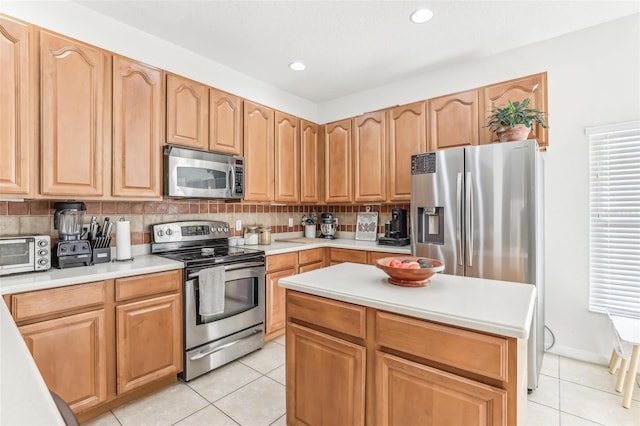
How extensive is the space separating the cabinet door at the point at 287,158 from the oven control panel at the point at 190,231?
0.69 meters

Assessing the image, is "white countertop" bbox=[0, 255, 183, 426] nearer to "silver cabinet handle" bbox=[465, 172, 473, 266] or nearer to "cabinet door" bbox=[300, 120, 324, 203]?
"silver cabinet handle" bbox=[465, 172, 473, 266]

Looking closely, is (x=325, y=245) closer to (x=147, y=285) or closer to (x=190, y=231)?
(x=190, y=231)

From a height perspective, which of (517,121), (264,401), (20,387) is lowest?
(264,401)

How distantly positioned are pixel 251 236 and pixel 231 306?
92 centimetres

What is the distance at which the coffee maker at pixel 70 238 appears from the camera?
199 centimetres

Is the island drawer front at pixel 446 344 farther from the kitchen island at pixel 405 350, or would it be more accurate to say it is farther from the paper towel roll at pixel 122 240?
the paper towel roll at pixel 122 240

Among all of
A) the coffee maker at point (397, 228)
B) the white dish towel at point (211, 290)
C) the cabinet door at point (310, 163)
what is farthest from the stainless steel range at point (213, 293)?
the coffee maker at point (397, 228)

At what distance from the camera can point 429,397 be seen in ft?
3.89

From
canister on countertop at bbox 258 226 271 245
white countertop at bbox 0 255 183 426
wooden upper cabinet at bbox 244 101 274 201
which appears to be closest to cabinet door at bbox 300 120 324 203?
wooden upper cabinet at bbox 244 101 274 201

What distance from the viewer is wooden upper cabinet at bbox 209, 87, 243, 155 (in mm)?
2814

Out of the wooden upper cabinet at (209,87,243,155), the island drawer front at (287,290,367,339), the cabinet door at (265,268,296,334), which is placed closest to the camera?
the island drawer front at (287,290,367,339)

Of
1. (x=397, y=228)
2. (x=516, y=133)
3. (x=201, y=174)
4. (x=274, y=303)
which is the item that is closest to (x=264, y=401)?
(x=274, y=303)

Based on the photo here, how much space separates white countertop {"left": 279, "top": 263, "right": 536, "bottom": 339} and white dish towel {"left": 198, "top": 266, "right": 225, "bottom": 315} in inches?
37.7

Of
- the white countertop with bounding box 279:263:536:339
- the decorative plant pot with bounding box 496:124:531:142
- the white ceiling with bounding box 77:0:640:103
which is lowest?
the white countertop with bounding box 279:263:536:339
